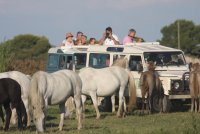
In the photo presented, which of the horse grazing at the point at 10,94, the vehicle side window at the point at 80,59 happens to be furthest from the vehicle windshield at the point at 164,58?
the horse grazing at the point at 10,94

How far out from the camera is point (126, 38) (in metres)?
25.0

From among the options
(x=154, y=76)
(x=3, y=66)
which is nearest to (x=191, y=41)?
(x=3, y=66)

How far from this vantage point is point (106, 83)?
20.5 metres

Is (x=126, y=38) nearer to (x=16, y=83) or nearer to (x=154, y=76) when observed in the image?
(x=154, y=76)

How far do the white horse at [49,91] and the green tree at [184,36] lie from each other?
197 ft

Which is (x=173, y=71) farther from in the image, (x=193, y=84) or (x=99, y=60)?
(x=99, y=60)

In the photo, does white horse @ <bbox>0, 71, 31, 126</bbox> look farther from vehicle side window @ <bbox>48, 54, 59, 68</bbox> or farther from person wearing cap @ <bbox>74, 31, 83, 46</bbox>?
person wearing cap @ <bbox>74, 31, 83, 46</bbox>

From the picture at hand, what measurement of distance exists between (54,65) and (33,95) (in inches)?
407

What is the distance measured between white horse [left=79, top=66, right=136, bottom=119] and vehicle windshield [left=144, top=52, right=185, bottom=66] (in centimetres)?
214

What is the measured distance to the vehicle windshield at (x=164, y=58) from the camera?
23109 millimetres

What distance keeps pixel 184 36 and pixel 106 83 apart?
62.8 m

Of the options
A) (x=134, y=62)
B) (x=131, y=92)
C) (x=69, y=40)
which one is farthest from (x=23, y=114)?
(x=69, y=40)

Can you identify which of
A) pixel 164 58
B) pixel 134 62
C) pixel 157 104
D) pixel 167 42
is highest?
pixel 167 42

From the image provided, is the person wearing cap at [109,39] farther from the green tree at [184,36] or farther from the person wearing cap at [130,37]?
the green tree at [184,36]
